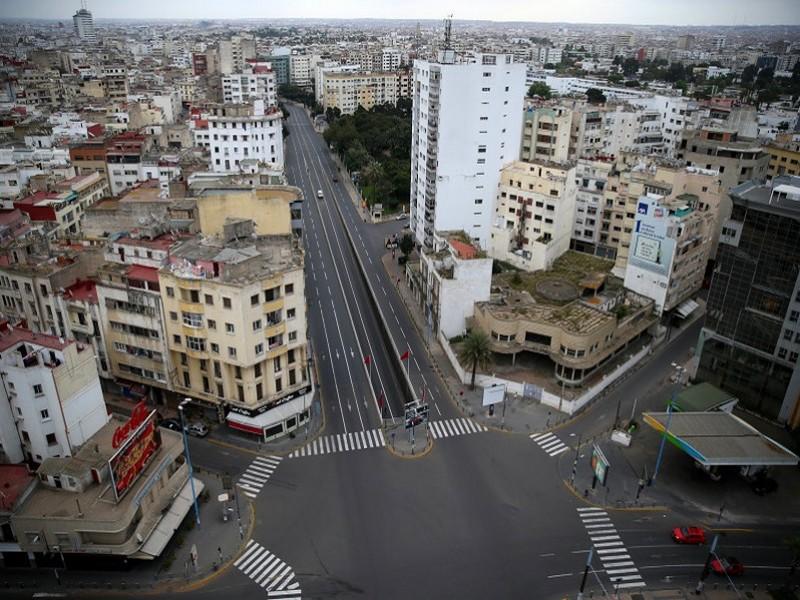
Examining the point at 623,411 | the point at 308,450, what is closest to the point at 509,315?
the point at 623,411

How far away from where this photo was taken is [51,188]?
102 meters

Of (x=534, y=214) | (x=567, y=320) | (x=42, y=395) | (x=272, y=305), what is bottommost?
(x=567, y=320)

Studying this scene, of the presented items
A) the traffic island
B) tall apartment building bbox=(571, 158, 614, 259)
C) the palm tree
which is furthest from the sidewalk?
tall apartment building bbox=(571, 158, 614, 259)

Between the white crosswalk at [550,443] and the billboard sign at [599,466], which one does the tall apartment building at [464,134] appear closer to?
the white crosswalk at [550,443]

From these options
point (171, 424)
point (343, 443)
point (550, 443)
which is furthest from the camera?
point (171, 424)

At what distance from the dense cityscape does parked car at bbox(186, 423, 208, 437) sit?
153cm

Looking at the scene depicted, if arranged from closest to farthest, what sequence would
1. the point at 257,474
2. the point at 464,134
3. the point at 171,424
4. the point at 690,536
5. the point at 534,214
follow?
the point at 690,536, the point at 257,474, the point at 171,424, the point at 464,134, the point at 534,214

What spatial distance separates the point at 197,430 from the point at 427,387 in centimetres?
2797

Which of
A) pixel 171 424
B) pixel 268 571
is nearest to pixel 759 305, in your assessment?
pixel 268 571

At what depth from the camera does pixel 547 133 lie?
12631 cm

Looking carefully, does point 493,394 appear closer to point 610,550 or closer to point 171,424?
point 610,550

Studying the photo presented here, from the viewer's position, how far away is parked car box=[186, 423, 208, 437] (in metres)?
64.6

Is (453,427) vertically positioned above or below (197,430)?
below

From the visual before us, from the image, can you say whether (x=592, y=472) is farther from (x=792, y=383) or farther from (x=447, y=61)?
(x=447, y=61)
